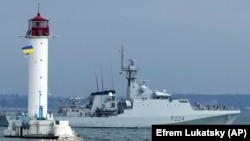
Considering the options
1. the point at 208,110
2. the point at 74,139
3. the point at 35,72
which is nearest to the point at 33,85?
the point at 35,72

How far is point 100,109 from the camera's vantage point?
3071 inches

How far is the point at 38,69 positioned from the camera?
4484cm

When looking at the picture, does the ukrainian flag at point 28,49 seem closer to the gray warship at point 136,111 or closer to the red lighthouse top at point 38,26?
the red lighthouse top at point 38,26

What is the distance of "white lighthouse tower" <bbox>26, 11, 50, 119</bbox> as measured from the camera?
4481 centimetres

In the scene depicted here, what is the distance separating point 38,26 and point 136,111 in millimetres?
32206

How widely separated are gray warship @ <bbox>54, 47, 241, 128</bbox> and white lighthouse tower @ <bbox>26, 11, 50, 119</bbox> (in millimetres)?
30352

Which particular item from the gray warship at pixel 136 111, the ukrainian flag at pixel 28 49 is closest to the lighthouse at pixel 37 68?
the ukrainian flag at pixel 28 49

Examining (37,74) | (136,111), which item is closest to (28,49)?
(37,74)

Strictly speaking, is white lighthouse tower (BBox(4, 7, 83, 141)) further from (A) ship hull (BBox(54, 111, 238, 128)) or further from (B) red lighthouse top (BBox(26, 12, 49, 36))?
(A) ship hull (BBox(54, 111, 238, 128))

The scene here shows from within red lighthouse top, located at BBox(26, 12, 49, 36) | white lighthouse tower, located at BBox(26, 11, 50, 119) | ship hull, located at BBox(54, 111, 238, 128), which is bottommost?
ship hull, located at BBox(54, 111, 238, 128)

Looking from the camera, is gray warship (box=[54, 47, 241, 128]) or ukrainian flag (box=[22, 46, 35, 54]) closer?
ukrainian flag (box=[22, 46, 35, 54])

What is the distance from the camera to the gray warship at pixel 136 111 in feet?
249

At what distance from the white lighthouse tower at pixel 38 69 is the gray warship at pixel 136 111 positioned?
30352mm

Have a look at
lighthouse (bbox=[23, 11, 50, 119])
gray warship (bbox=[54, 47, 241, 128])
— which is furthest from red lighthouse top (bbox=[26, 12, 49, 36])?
gray warship (bbox=[54, 47, 241, 128])
